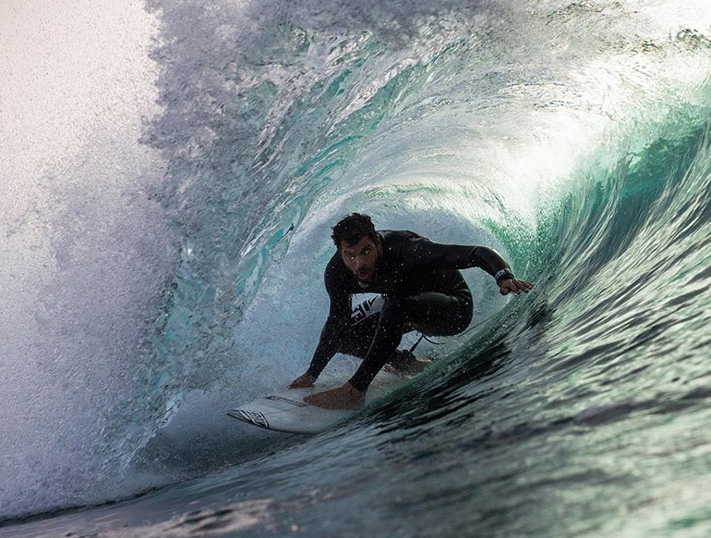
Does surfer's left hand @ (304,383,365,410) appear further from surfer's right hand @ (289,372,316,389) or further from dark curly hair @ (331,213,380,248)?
dark curly hair @ (331,213,380,248)

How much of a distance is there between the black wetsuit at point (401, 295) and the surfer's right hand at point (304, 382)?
42mm

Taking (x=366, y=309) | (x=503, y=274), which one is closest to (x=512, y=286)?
(x=503, y=274)

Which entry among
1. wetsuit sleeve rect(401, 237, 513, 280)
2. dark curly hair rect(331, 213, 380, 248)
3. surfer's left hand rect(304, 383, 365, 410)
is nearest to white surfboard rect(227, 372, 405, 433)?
surfer's left hand rect(304, 383, 365, 410)

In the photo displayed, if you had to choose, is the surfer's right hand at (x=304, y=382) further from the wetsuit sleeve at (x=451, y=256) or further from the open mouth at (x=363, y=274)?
the wetsuit sleeve at (x=451, y=256)

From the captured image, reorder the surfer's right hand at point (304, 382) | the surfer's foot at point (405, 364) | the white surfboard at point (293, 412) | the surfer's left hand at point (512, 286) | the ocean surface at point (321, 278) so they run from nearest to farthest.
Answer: the ocean surface at point (321, 278)
the surfer's left hand at point (512, 286)
the white surfboard at point (293, 412)
the surfer's right hand at point (304, 382)
the surfer's foot at point (405, 364)

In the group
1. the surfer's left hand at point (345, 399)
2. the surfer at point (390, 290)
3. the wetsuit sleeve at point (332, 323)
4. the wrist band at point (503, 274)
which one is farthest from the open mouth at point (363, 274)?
the wrist band at point (503, 274)

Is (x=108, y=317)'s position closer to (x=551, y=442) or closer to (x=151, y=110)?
(x=151, y=110)

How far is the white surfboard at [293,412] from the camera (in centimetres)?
411

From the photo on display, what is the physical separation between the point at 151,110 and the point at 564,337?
2.93 meters

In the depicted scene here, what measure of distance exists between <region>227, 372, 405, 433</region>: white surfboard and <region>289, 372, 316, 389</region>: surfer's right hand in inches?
3.4

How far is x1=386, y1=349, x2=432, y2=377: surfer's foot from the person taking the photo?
4867 mm

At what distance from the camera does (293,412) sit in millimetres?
4230

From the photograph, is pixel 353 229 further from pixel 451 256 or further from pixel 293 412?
pixel 293 412

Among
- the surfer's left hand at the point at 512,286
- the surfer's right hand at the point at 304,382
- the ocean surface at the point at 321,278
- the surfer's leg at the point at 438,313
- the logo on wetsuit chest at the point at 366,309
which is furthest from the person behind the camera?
the logo on wetsuit chest at the point at 366,309
